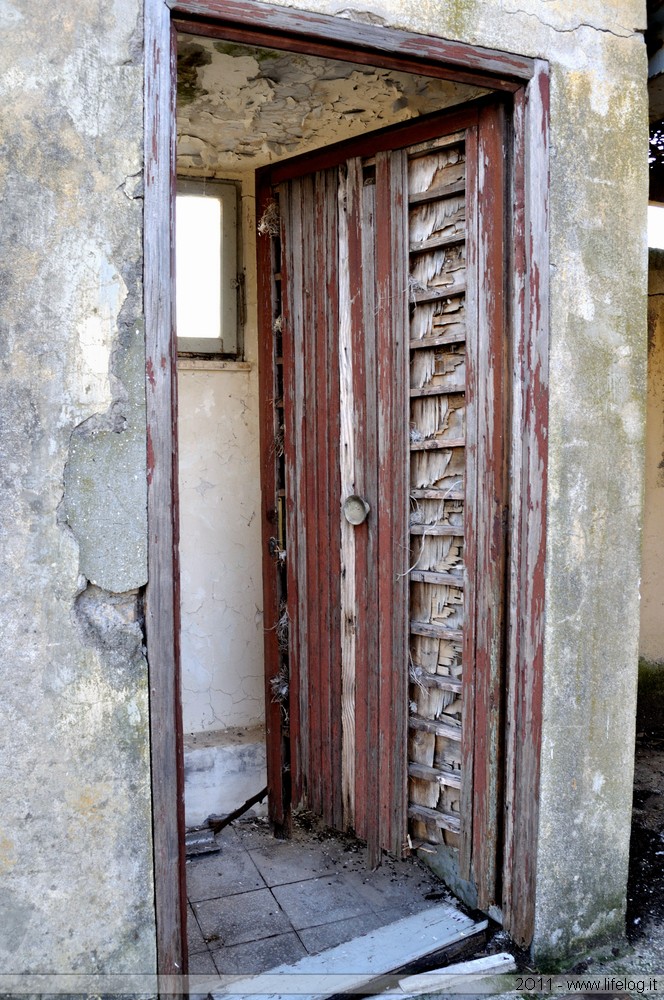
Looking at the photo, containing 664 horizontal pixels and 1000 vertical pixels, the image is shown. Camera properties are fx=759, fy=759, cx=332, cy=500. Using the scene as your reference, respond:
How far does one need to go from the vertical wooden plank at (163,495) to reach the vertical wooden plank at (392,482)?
1.15 metres

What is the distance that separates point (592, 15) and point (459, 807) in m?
2.90

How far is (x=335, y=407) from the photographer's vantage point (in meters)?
3.28

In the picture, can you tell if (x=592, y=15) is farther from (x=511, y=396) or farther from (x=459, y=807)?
(x=459, y=807)

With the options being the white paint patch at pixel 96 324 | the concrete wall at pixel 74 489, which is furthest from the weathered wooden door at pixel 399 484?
the white paint patch at pixel 96 324

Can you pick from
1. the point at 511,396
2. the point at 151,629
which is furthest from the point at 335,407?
the point at 151,629

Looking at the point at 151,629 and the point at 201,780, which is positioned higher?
the point at 151,629

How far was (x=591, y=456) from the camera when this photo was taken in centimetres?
268

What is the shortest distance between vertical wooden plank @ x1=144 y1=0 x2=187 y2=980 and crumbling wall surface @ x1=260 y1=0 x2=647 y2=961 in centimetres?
124

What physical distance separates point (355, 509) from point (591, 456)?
0.98m

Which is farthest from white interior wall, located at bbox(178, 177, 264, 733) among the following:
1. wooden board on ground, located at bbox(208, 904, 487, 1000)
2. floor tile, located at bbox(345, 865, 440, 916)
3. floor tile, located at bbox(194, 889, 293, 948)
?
wooden board on ground, located at bbox(208, 904, 487, 1000)

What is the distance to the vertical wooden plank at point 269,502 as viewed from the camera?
11.4 feet

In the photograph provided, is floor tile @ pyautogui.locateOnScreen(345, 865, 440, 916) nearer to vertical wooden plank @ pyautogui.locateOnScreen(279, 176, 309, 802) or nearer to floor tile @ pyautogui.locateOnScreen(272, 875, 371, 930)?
floor tile @ pyautogui.locateOnScreen(272, 875, 371, 930)

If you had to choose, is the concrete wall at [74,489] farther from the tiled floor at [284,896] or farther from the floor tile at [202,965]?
the tiled floor at [284,896]

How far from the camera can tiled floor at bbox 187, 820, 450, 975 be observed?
9.11 ft
